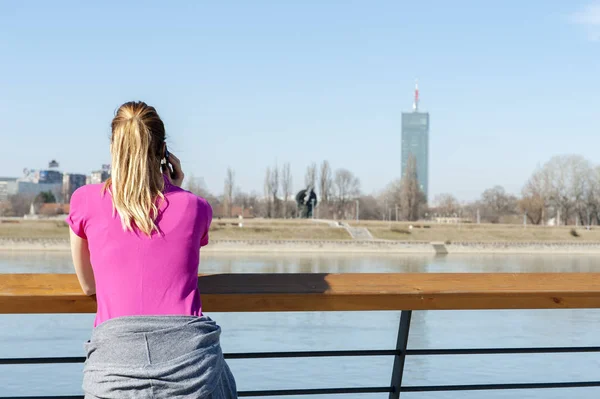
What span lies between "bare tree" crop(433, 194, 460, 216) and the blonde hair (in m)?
112

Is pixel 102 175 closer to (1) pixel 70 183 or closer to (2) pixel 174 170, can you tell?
(2) pixel 174 170

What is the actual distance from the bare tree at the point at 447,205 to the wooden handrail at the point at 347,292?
11129cm

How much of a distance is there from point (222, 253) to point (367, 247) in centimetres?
937

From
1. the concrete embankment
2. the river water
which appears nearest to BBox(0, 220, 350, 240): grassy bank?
the concrete embankment

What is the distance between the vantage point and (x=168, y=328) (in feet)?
6.15

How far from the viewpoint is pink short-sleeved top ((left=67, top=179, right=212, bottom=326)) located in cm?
191

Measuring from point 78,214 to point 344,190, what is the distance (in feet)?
302

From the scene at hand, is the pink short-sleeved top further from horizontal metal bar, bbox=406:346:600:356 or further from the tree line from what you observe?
the tree line

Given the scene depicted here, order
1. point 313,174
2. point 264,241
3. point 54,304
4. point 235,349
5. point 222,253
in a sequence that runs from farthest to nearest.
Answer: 1. point 313,174
2. point 264,241
3. point 222,253
4. point 235,349
5. point 54,304

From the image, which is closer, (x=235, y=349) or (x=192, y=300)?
(x=192, y=300)

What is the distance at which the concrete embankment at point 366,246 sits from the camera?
50.1 metres

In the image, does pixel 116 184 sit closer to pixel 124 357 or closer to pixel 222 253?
pixel 124 357

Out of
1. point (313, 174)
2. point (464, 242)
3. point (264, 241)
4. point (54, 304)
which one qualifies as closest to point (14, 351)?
point (54, 304)

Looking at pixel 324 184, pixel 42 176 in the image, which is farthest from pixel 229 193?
pixel 42 176
